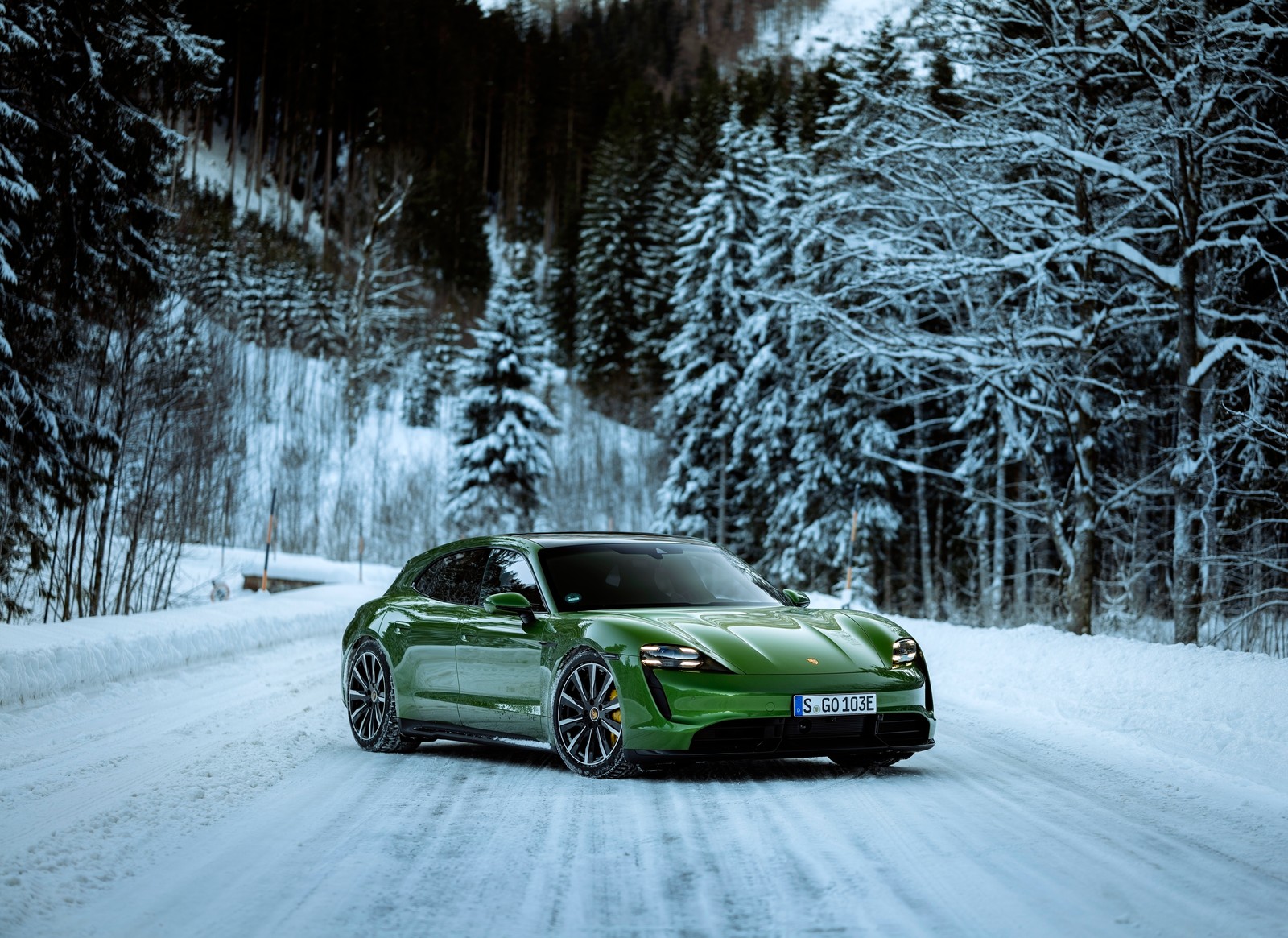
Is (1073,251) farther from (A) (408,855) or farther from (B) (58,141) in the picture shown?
(A) (408,855)

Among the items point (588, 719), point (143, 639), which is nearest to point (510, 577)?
point (588, 719)

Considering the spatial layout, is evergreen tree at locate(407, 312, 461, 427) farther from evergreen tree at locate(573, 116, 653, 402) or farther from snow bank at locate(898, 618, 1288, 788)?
snow bank at locate(898, 618, 1288, 788)

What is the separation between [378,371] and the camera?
76.4 meters

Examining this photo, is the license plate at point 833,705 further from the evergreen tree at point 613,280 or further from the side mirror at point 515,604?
the evergreen tree at point 613,280

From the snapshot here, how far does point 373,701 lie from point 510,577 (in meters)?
1.60

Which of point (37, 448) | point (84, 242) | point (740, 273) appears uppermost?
point (740, 273)

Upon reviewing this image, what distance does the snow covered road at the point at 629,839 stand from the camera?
5145 mm

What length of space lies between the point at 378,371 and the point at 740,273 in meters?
31.8

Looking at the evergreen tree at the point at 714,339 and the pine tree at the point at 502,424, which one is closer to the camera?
the evergreen tree at the point at 714,339

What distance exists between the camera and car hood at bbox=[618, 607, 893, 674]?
326 inches

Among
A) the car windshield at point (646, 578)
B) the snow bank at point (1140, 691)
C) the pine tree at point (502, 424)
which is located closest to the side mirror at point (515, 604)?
the car windshield at point (646, 578)

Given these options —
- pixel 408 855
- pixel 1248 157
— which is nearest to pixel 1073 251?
pixel 1248 157

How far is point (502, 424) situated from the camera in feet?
181

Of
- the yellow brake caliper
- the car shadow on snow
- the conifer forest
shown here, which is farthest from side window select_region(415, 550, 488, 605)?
the conifer forest
